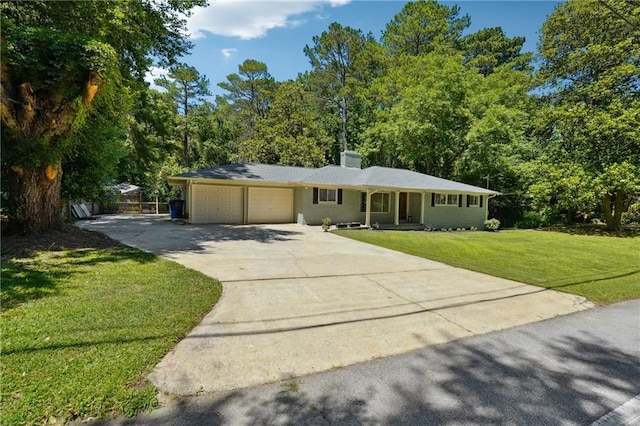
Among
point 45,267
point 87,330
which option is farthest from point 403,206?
point 87,330

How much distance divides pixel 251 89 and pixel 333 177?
21323mm

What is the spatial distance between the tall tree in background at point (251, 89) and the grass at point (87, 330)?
94.1ft

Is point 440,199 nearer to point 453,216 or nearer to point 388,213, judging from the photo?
point 453,216

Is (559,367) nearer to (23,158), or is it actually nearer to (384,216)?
(23,158)

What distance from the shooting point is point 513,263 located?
30.2ft

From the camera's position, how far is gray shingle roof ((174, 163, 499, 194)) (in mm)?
16188

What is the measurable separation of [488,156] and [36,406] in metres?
24.5

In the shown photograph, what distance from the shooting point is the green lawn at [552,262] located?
22.4 ft

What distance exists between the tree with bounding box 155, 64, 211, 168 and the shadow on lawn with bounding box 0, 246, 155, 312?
74.9ft

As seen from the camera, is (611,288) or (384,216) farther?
(384,216)

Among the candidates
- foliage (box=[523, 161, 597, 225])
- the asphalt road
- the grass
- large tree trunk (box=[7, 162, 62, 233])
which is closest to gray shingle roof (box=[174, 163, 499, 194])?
foliage (box=[523, 161, 597, 225])

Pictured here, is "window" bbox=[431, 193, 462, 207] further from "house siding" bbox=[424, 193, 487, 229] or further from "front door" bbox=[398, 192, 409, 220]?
"front door" bbox=[398, 192, 409, 220]

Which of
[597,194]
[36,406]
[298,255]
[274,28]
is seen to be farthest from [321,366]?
[597,194]

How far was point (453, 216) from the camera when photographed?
64.3 ft
